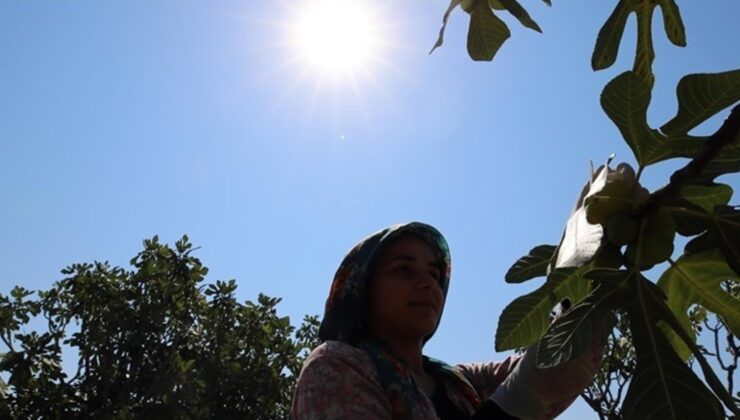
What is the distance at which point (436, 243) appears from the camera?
6.45ft

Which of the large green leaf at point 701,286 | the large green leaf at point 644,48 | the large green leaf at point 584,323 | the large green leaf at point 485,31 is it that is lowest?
the large green leaf at point 584,323

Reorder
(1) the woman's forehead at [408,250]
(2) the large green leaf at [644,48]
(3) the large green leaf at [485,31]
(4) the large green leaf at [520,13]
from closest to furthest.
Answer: (2) the large green leaf at [644,48] → (4) the large green leaf at [520,13] → (3) the large green leaf at [485,31] → (1) the woman's forehead at [408,250]

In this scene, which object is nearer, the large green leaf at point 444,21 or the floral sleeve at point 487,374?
the large green leaf at point 444,21

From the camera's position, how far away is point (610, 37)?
47.7 inches

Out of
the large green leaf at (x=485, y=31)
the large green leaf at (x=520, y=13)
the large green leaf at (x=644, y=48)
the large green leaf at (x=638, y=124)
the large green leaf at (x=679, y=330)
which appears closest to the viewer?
the large green leaf at (x=679, y=330)

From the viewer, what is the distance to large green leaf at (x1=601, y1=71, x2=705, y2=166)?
32.6 inches

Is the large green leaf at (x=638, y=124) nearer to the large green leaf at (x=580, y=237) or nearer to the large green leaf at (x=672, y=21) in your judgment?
the large green leaf at (x=580, y=237)

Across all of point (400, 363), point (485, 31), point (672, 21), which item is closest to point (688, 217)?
point (672, 21)

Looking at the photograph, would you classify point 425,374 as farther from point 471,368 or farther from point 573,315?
point 573,315

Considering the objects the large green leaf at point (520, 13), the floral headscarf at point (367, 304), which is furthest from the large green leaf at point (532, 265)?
the floral headscarf at point (367, 304)

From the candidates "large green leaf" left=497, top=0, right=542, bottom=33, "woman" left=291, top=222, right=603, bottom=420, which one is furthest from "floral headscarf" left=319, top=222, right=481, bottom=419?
"large green leaf" left=497, top=0, right=542, bottom=33

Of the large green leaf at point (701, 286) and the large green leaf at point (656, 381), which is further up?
the large green leaf at point (701, 286)

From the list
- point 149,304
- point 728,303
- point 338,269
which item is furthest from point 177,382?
point 728,303

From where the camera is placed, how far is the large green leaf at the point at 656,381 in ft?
2.37
